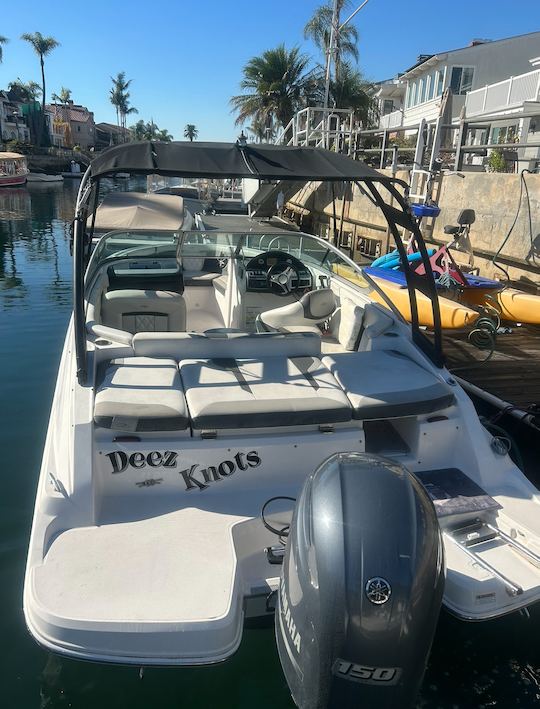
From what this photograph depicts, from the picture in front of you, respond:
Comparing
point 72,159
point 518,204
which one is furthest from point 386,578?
point 72,159

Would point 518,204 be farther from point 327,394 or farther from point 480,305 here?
point 327,394

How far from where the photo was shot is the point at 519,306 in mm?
7520

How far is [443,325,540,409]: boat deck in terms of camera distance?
5598mm

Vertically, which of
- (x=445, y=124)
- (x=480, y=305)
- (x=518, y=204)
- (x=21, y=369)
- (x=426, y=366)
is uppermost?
(x=445, y=124)

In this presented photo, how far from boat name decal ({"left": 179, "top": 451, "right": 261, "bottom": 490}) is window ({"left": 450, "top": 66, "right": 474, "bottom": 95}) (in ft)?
106

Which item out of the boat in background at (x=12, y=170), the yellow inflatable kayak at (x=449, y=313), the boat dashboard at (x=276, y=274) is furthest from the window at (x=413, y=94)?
the boat dashboard at (x=276, y=274)

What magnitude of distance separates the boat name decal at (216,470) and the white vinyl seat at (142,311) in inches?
87.2

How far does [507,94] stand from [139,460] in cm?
2040

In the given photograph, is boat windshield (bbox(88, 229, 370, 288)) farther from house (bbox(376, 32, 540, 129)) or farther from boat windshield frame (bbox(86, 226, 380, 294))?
house (bbox(376, 32, 540, 129))

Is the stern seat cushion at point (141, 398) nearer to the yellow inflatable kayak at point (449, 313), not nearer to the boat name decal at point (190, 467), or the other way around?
the boat name decal at point (190, 467)

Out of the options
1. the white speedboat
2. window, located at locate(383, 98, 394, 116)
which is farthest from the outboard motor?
window, located at locate(383, 98, 394, 116)

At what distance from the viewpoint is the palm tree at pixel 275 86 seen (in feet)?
110

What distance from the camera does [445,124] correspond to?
11891 millimetres

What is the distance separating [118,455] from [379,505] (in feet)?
4.52
